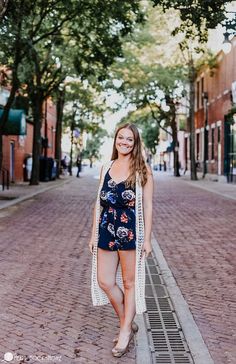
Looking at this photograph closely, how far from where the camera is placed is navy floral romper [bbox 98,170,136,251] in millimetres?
5082

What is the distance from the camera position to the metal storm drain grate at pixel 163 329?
5203mm

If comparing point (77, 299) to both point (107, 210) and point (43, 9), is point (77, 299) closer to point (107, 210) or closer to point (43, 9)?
point (107, 210)

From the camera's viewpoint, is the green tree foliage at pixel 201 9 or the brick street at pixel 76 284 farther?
the green tree foliage at pixel 201 9

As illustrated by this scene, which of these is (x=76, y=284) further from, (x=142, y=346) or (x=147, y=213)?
(x=147, y=213)

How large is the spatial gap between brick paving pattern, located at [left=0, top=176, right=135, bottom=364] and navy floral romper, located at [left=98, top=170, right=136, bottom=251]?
0.90 metres

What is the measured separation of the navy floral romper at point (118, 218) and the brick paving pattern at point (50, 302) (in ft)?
2.96

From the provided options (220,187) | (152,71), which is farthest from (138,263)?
(152,71)

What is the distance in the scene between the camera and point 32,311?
6.57m

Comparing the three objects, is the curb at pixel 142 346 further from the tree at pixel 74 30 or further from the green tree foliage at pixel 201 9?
the tree at pixel 74 30

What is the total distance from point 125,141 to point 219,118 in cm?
3565

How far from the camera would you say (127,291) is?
5250mm

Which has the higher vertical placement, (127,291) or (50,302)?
(127,291)

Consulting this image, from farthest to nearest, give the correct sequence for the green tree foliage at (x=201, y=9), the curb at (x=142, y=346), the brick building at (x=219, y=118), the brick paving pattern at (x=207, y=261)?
1. the brick building at (x=219, y=118)
2. the green tree foliage at (x=201, y=9)
3. the brick paving pattern at (x=207, y=261)
4. the curb at (x=142, y=346)

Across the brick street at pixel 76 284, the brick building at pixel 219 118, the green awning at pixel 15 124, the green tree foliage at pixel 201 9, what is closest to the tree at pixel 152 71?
the brick building at pixel 219 118
